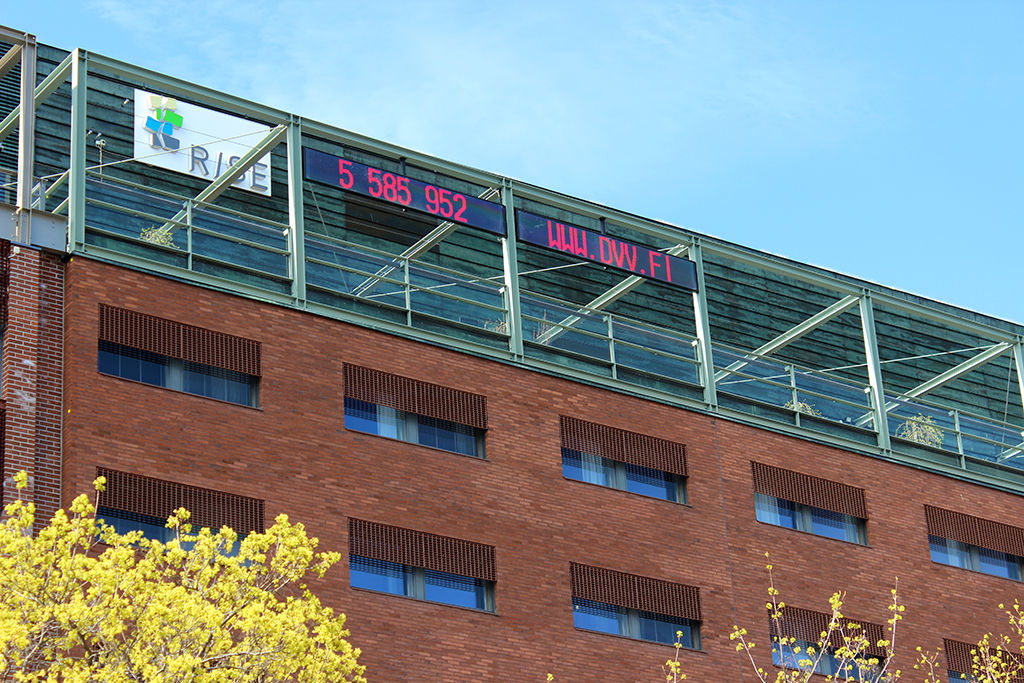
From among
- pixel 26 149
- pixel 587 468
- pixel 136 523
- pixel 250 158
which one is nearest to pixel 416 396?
pixel 587 468

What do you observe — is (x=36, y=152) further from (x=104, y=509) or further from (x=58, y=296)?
(x=104, y=509)

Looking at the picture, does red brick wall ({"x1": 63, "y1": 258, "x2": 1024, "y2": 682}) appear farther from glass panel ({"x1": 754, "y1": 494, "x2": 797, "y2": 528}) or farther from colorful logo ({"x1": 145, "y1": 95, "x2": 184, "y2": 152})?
colorful logo ({"x1": 145, "y1": 95, "x2": 184, "y2": 152})

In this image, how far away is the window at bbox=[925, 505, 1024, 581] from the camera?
3569 cm

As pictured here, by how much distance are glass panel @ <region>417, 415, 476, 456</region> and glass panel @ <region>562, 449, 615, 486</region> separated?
215 cm

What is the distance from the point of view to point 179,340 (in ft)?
89.6

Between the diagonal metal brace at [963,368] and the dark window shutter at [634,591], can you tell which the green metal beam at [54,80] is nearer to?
the dark window shutter at [634,591]

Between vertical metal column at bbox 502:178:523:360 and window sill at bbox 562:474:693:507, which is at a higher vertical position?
vertical metal column at bbox 502:178:523:360

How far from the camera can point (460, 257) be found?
40.3m

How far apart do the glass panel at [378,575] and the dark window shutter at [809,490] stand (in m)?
9.27

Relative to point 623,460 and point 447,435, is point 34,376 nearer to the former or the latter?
point 447,435

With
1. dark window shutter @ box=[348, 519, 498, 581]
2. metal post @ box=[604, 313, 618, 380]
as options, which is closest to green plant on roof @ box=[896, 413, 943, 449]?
metal post @ box=[604, 313, 618, 380]

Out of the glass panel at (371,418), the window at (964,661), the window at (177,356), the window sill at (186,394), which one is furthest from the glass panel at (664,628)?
the window at (177,356)

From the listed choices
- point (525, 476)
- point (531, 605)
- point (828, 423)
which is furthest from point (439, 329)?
point (828, 423)

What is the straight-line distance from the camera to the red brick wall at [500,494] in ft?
87.1
